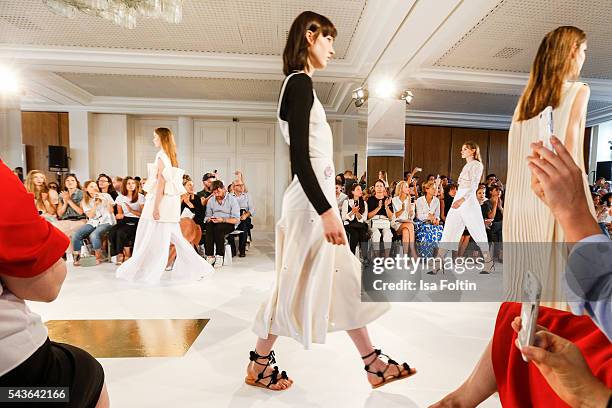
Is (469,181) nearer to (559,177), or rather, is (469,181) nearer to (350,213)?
(350,213)

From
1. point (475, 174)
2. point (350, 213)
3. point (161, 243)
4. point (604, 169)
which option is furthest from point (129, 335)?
point (475, 174)

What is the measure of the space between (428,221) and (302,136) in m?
3.69

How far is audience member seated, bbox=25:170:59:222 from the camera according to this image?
489 centimetres

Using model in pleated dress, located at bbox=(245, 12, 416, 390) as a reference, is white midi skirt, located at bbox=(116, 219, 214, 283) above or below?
below

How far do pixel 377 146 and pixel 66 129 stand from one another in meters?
6.82

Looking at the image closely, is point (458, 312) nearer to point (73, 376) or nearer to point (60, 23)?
point (73, 376)

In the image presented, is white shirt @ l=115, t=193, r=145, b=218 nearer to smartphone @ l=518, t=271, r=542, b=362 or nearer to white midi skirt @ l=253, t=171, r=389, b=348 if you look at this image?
white midi skirt @ l=253, t=171, r=389, b=348

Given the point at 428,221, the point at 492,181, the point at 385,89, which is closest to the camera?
the point at 492,181

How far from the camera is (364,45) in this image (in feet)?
15.7

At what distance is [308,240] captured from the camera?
150 centimetres

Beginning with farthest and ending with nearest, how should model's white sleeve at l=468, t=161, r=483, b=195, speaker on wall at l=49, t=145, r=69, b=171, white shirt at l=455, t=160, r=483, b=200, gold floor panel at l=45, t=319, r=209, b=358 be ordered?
speaker on wall at l=49, t=145, r=69, b=171, white shirt at l=455, t=160, r=483, b=200, model's white sleeve at l=468, t=161, r=483, b=195, gold floor panel at l=45, t=319, r=209, b=358

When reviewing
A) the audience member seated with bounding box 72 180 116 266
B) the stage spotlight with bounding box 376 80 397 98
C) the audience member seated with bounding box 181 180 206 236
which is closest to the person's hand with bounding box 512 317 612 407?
the audience member seated with bounding box 181 180 206 236

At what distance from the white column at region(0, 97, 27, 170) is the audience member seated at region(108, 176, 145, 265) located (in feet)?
11.1

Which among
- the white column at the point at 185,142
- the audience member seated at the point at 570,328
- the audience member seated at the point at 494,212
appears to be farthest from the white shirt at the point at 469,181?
the white column at the point at 185,142
